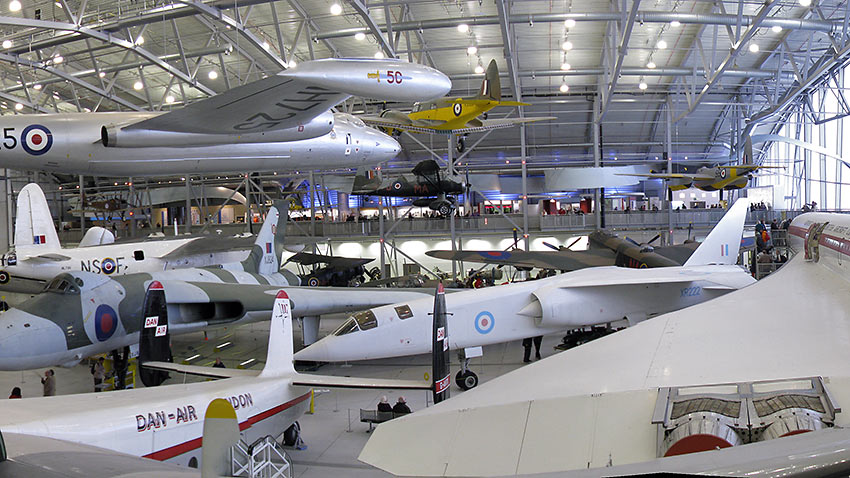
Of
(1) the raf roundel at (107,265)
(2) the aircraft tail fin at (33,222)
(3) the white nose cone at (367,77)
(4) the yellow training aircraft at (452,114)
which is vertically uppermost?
(4) the yellow training aircraft at (452,114)

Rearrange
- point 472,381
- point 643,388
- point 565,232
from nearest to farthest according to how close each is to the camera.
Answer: point 643,388 < point 472,381 < point 565,232

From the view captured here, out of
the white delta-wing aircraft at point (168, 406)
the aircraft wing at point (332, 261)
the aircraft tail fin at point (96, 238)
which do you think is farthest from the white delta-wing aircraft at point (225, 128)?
the aircraft wing at point (332, 261)

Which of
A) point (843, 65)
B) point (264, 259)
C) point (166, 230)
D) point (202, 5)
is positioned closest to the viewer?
point (202, 5)

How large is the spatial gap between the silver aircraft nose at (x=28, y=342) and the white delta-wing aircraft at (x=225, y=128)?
16.0ft

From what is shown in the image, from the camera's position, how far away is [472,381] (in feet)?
39.4

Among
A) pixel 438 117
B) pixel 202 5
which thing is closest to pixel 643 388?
pixel 438 117

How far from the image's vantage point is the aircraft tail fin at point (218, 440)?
6.22 feet

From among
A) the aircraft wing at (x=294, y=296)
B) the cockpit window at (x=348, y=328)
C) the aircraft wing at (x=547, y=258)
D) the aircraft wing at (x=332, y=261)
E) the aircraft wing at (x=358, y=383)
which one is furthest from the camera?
the aircraft wing at (x=332, y=261)

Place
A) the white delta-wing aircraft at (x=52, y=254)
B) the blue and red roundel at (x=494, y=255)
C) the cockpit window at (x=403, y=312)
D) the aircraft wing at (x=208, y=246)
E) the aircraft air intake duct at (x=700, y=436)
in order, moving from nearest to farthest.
A: the aircraft air intake duct at (x=700, y=436) < the cockpit window at (x=403, y=312) < the white delta-wing aircraft at (x=52, y=254) < the aircraft wing at (x=208, y=246) < the blue and red roundel at (x=494, y=255)

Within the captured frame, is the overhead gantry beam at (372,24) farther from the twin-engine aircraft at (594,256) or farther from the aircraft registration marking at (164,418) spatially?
the aircraft registration marking at (164,418)

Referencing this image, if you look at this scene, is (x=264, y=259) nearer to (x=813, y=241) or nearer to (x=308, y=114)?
(x=308, y=114)

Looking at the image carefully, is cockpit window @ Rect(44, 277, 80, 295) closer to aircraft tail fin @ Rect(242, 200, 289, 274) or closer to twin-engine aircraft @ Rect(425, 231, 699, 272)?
aircraft tail fin @ Rect(242, 200, 289, 274)

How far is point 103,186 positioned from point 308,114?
36.3 meters

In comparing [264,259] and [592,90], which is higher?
[592,90]
